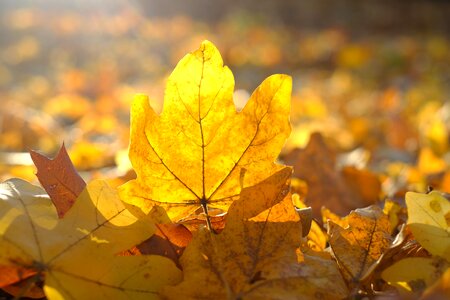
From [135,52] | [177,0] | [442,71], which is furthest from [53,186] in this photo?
[177,0]

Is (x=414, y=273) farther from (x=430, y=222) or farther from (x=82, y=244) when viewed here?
(x=82, y=244)

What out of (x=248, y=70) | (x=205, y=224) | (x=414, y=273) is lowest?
(x=414, y=273)

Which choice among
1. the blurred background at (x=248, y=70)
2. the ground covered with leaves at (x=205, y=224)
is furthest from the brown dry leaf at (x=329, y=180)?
the ground covered with leaves at (x=205, y=224)

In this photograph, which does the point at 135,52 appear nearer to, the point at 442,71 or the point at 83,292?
the point at 442,71

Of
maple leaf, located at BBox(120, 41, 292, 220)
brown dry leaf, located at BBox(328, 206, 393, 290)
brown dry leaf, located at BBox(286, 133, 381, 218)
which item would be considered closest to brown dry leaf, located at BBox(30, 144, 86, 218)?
maple leaf, located at BBox(120, 41, 292, 220)

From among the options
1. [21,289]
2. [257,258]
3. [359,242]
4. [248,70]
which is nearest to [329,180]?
[359,242]

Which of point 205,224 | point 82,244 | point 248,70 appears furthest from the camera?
point 248,70

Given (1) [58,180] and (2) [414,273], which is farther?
(1) [58,180]

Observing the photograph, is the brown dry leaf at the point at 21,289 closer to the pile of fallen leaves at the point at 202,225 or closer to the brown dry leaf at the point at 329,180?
the pile of fallen leaves at the point at 202,225
